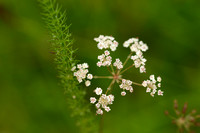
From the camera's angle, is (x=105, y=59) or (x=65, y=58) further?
(x=105, y=59)

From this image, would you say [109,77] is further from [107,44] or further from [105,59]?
[107,44]

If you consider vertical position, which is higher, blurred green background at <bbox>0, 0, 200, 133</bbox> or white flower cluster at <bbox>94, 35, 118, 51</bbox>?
blurred green background at <bbox>0, 0, 200, 133</bbox>

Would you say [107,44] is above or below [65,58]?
above

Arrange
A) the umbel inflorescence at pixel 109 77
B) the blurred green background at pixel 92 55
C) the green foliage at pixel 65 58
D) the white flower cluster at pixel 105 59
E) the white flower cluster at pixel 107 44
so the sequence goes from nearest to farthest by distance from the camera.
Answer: the green foliage at pixel 65 58 < the umbel inflorescence at pixel 109 77 < the white flower cluster at pixel 105 59 < the white flower cluster at pixel 107 44 < the blurred green background at pixel 92 55

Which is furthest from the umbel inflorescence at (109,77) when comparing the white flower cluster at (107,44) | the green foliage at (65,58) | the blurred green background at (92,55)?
the blurred green background at (92,55)

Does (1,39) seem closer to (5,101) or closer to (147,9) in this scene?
(5,101)

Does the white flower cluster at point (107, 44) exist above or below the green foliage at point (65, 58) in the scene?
above

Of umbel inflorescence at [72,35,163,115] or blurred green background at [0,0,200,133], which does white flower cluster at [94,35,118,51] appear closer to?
umbel inflorescence at [72,35,163,115]

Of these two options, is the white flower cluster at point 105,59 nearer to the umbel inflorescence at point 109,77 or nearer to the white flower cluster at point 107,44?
the umbel inflorescence at point 109,77

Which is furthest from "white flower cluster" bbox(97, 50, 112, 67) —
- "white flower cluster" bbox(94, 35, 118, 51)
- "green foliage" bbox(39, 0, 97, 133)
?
"green foliage" bbox(39, 0, 97, 133)

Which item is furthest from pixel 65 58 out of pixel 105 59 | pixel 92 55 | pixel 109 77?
pixel 92 55
